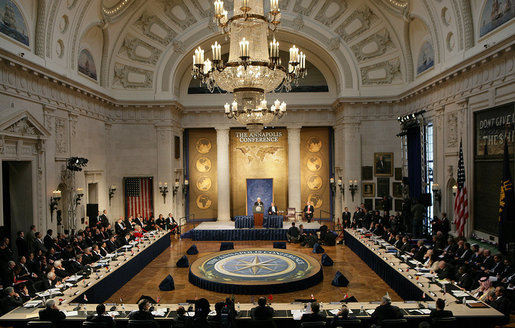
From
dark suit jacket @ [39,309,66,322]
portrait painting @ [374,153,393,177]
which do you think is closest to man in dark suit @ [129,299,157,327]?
dark suit jacket @ [39,309,66,322]

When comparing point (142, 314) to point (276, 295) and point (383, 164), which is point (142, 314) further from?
point (383, 164)

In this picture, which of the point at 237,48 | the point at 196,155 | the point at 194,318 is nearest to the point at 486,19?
the point at 237,48

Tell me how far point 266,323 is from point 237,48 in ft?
22.8

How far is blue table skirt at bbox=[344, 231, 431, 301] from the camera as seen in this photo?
30.0ft

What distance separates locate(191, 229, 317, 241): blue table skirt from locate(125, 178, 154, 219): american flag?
423cm

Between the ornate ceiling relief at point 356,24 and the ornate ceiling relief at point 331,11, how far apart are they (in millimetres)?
585

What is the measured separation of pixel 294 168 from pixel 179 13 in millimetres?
11788

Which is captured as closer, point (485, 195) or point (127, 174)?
point (485, 195)

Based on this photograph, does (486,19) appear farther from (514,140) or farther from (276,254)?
(276,254)

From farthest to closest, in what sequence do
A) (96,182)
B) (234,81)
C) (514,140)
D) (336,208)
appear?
(336,208)
(96,182)
(514,140)
(234,81)

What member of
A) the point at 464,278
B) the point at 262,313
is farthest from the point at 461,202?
the point at 262,313

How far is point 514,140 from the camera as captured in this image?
11273 mm

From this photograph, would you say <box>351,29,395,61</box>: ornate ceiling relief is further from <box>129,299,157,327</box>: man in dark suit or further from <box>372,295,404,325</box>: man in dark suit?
<box>129,299,157,327</box>: man in dark suit

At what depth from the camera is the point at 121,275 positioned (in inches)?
452
